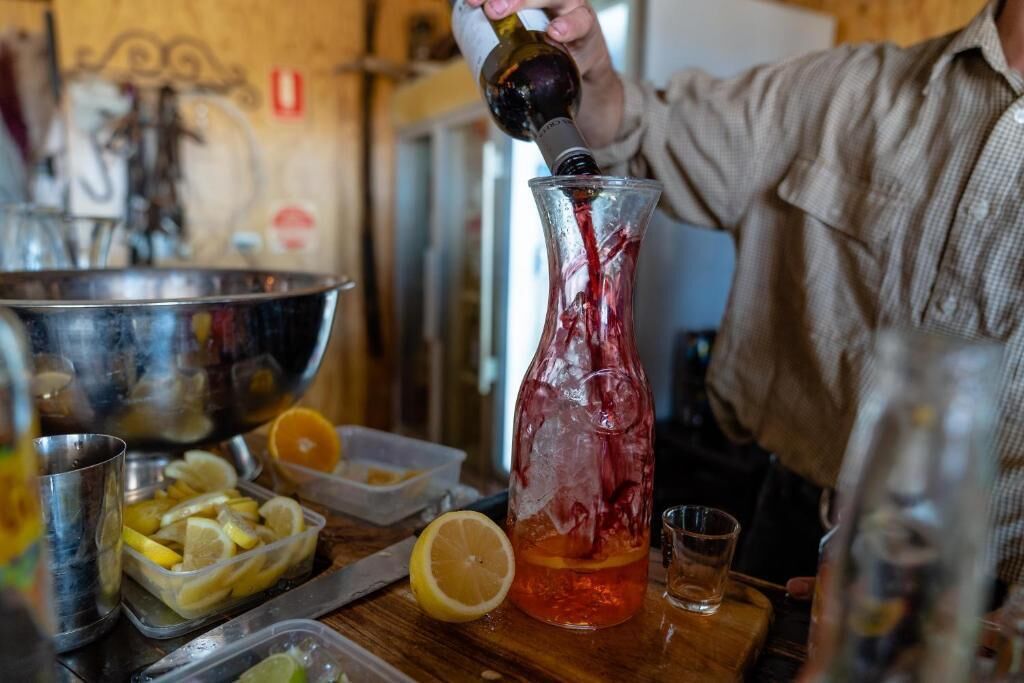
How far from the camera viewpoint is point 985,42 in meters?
0.82

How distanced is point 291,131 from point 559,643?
2.80 m

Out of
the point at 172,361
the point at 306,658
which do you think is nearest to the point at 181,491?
the point at 172,361

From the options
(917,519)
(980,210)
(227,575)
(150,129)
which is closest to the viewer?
(917,519)

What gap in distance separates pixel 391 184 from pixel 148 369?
2615 millimetres

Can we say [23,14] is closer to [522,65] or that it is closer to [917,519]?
[522,65]

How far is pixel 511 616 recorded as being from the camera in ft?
1.81

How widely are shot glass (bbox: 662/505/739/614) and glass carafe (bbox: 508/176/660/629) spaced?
0.04 m

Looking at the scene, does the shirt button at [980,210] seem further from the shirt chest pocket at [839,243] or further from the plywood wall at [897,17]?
the plywood wall at [897,17]

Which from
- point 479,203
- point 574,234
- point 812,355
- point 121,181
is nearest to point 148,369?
point 574,234

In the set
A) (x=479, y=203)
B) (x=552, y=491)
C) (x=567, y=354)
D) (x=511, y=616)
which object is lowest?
(x=511, y=616)

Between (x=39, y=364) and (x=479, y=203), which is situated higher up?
(x=479, y=203)

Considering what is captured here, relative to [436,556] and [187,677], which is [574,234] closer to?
[436,556]

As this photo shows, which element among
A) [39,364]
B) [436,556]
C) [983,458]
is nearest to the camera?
[983,458]

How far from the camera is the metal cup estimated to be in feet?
1.60
